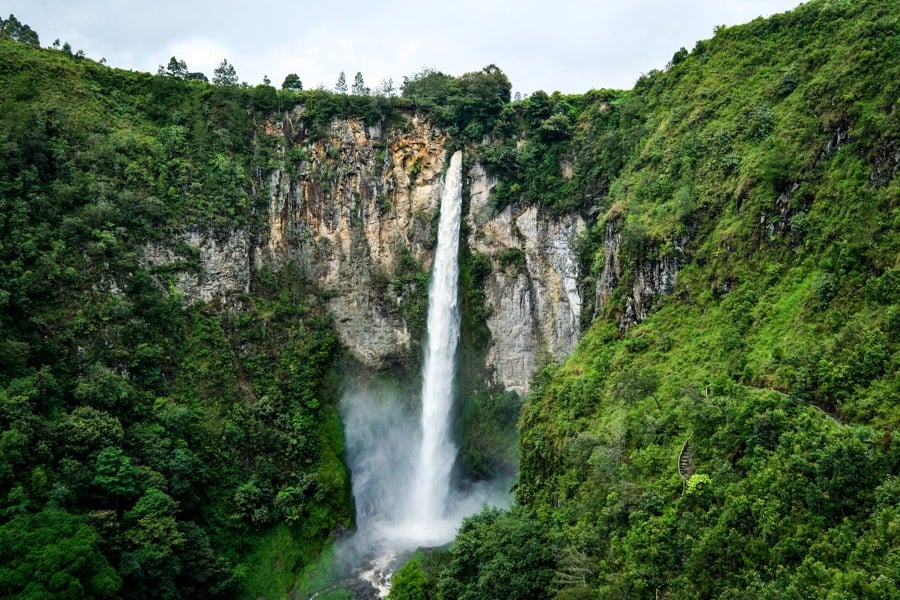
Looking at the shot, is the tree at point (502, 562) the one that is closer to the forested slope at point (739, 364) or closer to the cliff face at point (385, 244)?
the forested slope at point (739, 364)

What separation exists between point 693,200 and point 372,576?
76.6 ft

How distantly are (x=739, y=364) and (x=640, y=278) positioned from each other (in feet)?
29.7

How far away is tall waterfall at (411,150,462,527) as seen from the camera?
37438mm

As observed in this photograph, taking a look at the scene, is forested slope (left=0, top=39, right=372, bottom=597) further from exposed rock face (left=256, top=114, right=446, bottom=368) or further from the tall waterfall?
the tall waterfall

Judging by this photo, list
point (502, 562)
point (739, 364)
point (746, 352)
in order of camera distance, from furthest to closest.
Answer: point (502, 562), point (746, 352), point (739, 364)

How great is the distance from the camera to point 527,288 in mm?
40281

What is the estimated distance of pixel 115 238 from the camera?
33875 mm

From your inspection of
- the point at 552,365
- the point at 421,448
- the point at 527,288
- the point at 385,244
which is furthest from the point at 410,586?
the point at 385,244

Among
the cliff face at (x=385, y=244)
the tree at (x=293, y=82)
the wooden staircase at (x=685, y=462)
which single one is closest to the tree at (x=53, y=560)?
the cliff face at (x=385, y=244)

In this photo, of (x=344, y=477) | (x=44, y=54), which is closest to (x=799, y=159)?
(x=344, y=477)

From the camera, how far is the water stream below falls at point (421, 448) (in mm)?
35312

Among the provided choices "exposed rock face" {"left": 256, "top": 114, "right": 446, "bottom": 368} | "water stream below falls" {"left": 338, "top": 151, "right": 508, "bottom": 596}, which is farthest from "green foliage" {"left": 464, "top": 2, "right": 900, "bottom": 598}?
"exposed rock face" {"left": 256, "top": 114, "right": 446, "bottom": 368}

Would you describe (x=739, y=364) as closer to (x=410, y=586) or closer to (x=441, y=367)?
(x=410, y=586)

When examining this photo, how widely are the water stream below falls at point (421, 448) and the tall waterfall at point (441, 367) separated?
58mm
